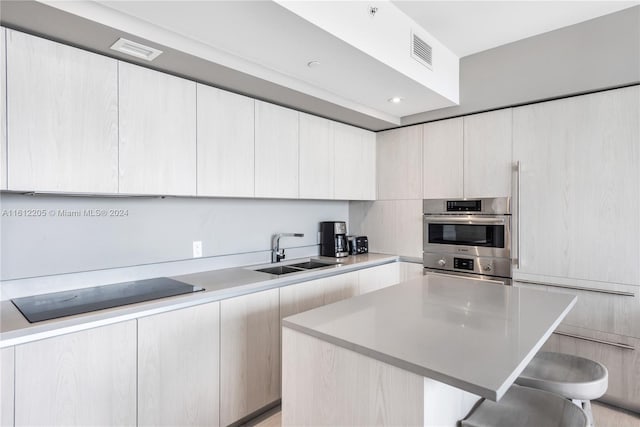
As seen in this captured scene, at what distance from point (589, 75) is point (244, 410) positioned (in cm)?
307

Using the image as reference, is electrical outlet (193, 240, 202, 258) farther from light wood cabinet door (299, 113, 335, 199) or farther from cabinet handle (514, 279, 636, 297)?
cabinet handle (514, 279, 636, 297)

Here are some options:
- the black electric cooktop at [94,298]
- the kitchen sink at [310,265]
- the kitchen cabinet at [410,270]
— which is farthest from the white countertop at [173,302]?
the kitchen cabinet at [410,270]

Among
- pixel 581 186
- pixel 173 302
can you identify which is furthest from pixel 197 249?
pixel 581 186

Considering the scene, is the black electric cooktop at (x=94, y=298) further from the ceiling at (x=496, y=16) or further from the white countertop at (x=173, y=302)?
the ceiling at (x=496, y=16)

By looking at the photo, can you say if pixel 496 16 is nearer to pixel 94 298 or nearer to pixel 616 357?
pixel 616 357

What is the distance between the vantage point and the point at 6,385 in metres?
1.34

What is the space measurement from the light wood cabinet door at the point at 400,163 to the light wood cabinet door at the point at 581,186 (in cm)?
85

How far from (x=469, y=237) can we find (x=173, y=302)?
236cm

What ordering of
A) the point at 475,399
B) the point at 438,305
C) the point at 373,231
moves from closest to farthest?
the point at 475,399
the point at 438,305
the point at 373,231

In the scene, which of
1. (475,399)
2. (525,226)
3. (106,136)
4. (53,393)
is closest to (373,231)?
(525,226)

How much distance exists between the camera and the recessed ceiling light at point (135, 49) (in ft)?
5.58

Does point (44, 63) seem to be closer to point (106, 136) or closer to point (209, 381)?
point (106, 136)

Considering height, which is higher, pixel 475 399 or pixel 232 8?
pixel 232 8

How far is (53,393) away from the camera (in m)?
1.45
